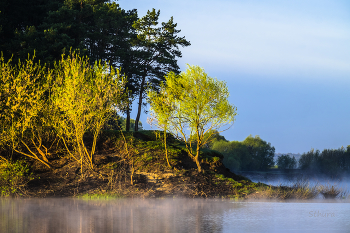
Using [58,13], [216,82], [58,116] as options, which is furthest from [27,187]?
[58,13]

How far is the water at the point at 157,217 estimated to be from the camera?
345 inches

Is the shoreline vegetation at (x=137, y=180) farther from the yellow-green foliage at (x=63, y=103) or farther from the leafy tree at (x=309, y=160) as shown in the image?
the leafy tree at (x=309, y=160)

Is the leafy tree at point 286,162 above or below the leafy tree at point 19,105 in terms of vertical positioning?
below

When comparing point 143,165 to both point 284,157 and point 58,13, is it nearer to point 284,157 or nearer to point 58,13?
point 58,13

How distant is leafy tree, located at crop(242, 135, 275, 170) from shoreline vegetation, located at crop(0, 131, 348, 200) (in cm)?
4856

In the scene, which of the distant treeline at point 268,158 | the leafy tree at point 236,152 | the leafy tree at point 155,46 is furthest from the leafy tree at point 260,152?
the leafy tree at point 155,46

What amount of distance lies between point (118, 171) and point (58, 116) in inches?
175

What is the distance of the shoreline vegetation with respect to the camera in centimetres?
1659

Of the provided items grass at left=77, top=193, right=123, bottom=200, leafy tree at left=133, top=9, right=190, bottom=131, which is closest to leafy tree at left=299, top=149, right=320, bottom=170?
leafy tree at left=133, top=9, right=190, bottom=131

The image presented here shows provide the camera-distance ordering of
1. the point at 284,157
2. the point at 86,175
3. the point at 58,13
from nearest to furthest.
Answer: the point at 86,175 → the point at 58,13 → the point at 284,157

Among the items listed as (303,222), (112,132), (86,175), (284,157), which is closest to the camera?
(303,222)

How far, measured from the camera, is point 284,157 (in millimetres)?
66188

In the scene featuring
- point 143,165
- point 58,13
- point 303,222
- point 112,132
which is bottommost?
point 303,222

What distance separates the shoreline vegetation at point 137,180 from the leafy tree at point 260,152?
1912 inches
